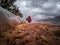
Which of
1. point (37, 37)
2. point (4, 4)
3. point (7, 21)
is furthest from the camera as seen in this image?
point (4, 4)

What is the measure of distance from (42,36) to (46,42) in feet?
2.12

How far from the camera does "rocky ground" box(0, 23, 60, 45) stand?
38.1ft

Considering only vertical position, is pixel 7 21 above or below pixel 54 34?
above

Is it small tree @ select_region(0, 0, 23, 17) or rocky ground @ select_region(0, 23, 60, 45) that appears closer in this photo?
rocky ground @ select_region(0, 23, 60, 45)

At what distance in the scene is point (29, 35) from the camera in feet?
40.7

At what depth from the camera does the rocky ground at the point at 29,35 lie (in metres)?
11.6

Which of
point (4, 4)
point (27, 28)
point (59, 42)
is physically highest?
point (4, 4)

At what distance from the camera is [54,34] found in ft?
42.9

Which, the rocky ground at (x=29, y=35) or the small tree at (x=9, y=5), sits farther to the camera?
the small tree at (x=9, y=5)

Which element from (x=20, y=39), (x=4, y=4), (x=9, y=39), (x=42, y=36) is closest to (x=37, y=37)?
(x=42, y=36)

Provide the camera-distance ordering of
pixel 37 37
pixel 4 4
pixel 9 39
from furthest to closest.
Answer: pixel 4 4, pixel 37 37, pixel 9 39

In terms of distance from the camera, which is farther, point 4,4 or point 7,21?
point 4,4

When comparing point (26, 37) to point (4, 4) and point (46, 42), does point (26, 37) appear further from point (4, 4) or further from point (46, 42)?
point (4, 4)

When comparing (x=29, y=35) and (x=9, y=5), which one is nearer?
(x=29, y=35)
